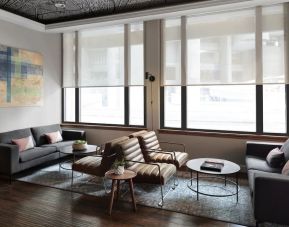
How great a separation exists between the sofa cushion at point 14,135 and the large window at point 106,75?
4.86 ft

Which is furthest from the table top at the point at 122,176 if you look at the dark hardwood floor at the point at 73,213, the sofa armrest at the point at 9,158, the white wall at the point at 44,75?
the white wall at the point at 44,75

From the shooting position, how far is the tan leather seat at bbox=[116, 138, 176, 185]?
11.3ft

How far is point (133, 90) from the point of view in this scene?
5.81 m

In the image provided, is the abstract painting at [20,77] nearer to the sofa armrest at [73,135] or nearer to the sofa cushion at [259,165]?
the sofa armrest at [73,135]

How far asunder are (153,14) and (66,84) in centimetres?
304

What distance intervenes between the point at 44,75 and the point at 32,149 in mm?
2108

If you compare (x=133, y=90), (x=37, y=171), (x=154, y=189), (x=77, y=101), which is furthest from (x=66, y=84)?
(x=154, y=189)

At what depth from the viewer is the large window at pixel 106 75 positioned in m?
5.72

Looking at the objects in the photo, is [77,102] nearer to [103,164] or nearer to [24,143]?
[24,143]

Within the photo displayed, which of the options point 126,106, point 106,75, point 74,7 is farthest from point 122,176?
point 74,7

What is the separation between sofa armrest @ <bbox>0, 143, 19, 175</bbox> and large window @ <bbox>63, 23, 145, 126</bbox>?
2288 millimetres

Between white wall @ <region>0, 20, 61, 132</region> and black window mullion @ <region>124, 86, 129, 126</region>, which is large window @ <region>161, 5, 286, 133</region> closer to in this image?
black window mullion @ <region>124, 86, 129, 126</region>

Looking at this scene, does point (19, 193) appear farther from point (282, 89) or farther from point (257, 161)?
point (282, 89)

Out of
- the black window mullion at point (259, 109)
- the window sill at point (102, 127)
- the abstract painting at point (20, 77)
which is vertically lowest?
the window sill at point (102, 127)
